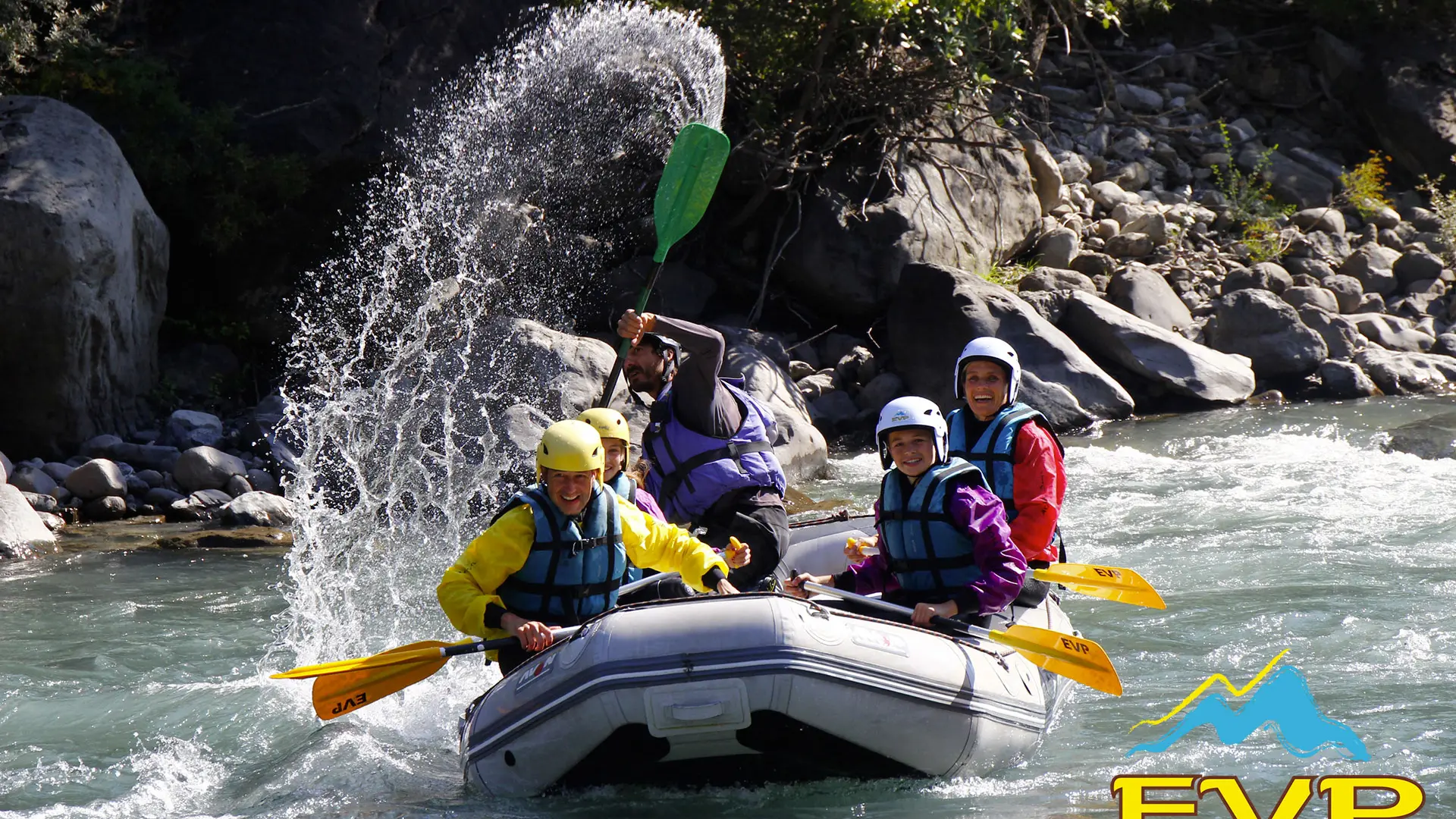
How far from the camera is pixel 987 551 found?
425cm

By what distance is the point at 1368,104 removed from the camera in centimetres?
1534

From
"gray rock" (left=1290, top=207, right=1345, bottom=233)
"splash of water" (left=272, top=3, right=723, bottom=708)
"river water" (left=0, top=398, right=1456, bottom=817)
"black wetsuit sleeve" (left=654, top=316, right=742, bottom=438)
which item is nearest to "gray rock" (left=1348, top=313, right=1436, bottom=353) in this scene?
"gray rock" (left=1290, top=207, right=1345, bottom=233)

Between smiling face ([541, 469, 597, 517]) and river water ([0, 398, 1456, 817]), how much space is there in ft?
2.84

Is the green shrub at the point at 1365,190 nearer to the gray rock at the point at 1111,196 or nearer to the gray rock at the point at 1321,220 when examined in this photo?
the gray rock at the point at 1321,220

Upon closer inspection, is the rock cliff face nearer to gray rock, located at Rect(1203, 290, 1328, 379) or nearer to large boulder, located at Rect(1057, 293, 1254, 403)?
large boulder, located at Rect(1057, 293, 1254, 403)

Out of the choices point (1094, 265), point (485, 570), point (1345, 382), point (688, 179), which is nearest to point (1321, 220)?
point (1094, 265)

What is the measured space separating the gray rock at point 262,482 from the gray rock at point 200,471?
0.44 feet

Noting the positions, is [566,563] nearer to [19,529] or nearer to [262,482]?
[19,529]

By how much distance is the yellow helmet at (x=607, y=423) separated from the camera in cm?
480

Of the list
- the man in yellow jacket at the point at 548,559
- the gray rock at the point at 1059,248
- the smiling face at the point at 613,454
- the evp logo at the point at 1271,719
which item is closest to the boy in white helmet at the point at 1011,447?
the evp logo at the point at 1271,719

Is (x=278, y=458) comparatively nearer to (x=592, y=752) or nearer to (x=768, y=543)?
(x=768, y=543)

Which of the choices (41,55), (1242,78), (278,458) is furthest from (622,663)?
(1242,78)

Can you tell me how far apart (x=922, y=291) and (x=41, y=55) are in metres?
7.32

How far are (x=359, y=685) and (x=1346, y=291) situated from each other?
A: 11160 millimetres
